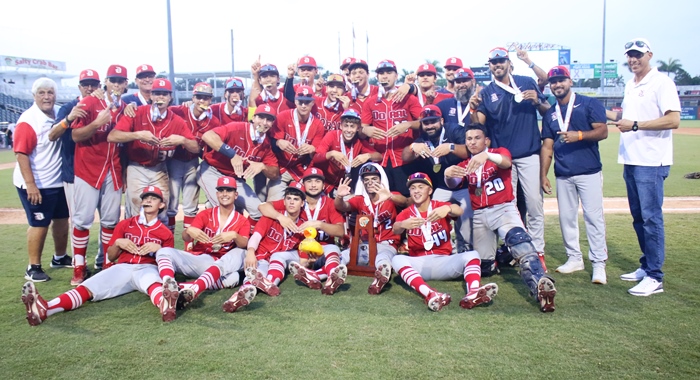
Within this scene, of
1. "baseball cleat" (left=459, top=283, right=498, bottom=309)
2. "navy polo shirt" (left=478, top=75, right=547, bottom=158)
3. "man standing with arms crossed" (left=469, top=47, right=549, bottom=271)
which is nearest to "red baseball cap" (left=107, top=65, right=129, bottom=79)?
"man standing with arms crossed" (left=469, top=47, right=549, bottom=271)

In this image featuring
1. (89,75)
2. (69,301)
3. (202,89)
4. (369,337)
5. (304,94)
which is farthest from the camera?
(202,89)

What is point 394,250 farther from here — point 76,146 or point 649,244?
point 76,146

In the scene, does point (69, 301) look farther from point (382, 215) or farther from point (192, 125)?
point (382, 215)

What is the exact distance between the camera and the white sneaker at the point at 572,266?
5.84 meters

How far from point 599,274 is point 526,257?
1079 mm

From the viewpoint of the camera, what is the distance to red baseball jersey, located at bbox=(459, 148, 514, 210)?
223 inches

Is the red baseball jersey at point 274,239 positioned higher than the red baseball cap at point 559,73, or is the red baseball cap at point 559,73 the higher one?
the red baseball cap at point 559,73

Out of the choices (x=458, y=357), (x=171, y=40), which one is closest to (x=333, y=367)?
(x=458, y=357)

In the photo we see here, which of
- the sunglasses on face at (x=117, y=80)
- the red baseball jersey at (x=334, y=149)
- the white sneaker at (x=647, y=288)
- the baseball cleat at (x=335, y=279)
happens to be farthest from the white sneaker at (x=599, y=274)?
the sunglasses on face at (x=117, y=80)

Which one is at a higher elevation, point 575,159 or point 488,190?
point 575,159

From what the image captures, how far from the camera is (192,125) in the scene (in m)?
6.86

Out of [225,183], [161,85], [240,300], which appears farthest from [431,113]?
[161,85]

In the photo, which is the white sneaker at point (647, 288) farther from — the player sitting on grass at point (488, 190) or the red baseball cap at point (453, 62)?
the red baseball cap at point (453, 62)

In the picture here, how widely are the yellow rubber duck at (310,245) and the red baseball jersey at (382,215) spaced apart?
682 millimetres
